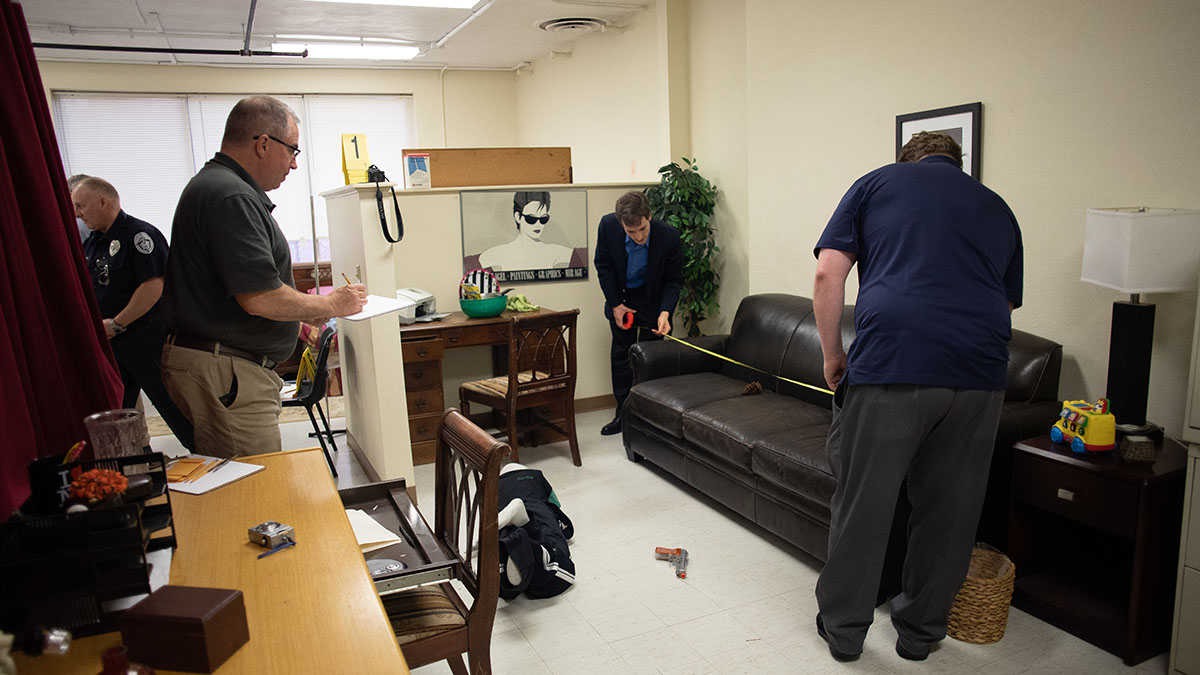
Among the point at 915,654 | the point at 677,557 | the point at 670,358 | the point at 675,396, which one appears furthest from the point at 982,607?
the point at 670,358

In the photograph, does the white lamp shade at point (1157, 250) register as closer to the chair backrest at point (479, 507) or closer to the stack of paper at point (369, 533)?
the chair backrest at point (479, 507)

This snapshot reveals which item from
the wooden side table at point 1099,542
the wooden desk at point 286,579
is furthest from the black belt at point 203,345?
the wooden side table at point 1099,542

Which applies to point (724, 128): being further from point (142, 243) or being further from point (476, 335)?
point (142, 243)

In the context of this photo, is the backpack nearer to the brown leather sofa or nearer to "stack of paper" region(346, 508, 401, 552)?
the brown leather sofa

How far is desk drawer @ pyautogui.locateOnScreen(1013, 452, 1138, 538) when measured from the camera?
2287mm

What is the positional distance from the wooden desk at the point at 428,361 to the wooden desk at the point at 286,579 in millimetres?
2438

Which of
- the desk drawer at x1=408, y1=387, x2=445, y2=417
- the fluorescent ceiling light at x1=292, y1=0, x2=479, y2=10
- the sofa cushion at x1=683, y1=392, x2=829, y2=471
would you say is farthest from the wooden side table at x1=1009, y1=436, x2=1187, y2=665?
the fluorescent ceiling light at x1=292, y1=0, x2=479, y2=10

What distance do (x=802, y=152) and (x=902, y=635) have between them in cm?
275

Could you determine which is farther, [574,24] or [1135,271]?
[574,24]

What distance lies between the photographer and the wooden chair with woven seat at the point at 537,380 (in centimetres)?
415

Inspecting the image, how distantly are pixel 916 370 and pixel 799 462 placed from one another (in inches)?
35.0

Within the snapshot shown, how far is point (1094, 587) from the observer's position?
2.68 meters

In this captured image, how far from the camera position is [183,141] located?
25.3ft

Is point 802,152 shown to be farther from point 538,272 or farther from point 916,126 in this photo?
point 538,272
